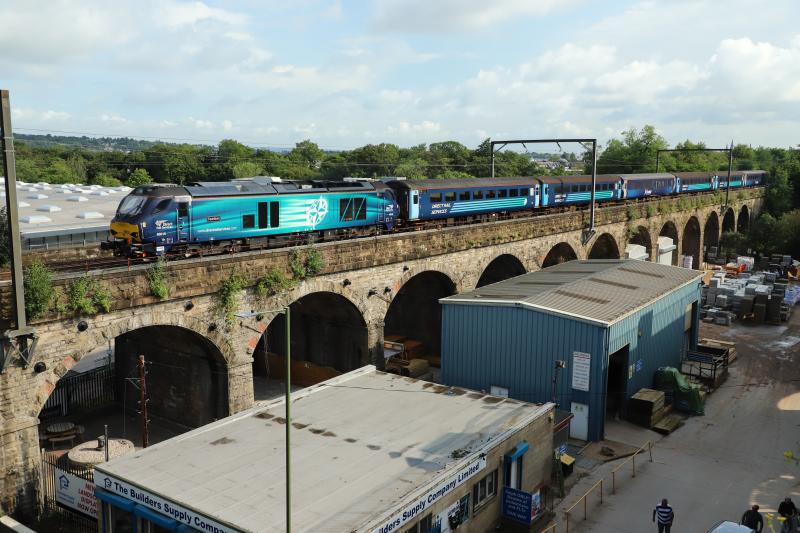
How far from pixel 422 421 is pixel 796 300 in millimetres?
41782

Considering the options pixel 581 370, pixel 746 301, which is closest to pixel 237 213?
pixel 581 370

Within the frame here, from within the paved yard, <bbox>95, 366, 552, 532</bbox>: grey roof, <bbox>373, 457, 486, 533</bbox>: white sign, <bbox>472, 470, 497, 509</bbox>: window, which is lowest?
the paved yard

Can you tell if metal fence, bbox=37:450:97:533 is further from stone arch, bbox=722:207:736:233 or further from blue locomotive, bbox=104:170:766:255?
stone arch, bbox=722:207:736:233

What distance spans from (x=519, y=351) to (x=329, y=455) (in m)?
10.9

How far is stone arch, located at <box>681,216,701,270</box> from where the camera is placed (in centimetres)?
6300

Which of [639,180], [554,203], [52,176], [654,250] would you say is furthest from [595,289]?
[52,176]

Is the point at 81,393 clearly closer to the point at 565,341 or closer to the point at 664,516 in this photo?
the point at 565,341

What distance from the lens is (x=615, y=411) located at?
2602 centimetres

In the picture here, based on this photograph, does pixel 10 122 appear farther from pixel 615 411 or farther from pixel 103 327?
pixel 615 411

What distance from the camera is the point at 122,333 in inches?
763

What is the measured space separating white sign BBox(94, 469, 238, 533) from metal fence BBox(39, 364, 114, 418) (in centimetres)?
1391

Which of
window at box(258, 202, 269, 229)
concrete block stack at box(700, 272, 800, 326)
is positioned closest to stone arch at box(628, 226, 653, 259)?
concrete block stack at box(700, 272, 800, 326)

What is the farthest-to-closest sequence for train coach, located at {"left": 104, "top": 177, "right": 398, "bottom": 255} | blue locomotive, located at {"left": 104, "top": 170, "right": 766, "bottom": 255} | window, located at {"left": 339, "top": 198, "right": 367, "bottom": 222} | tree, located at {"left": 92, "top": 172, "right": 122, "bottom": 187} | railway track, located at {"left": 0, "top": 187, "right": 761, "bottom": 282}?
tree, located at {"left": 92, "top": 172, "right": 122, "bottom": 187}
window, located at {"left": 339, "top": 198, "right": 367, "bottom": 222}
blue locomotive, located at {"left": 104, "top": 170, "right": 766, "bottom": 255}
train coach, located at {"left": 104, "top": 177, "right": 398, "bottom": 255}
railway track, located at {"left": 0, "top": 187, "right": 761, "bottom": 282}

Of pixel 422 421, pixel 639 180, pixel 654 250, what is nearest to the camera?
pixel 422 421
